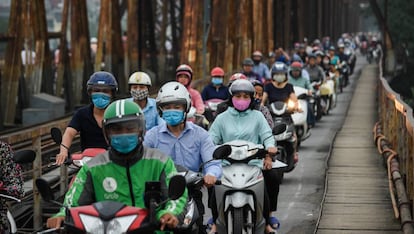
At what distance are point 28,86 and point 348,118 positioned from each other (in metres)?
8.39

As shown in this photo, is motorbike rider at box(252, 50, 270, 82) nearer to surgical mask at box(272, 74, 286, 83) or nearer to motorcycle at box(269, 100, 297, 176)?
surgical mask at box(272, 74, 286, 83)

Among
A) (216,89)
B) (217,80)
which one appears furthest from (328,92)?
(217,80)

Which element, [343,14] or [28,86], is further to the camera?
[343,14]

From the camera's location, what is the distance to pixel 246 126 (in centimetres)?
1026

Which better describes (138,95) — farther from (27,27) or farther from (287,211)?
(27,27)

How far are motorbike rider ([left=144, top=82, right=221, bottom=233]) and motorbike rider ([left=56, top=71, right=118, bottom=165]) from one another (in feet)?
2.13

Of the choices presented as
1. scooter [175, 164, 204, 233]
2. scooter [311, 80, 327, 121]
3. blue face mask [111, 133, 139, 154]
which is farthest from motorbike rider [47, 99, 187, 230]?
scooter [311, 80, 327, 121]

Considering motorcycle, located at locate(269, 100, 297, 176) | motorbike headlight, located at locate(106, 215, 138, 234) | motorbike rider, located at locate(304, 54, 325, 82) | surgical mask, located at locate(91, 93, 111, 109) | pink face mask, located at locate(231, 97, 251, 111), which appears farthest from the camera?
motorbike rider, located at locate(304, 54, 325, 82)

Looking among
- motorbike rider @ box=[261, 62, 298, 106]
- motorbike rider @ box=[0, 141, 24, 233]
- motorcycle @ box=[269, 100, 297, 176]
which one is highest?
motorbike rider @ box=[0, 141, 24, 233]

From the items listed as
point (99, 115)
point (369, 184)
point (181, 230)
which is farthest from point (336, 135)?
point (181, 230)

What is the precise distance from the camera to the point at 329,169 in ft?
57.1

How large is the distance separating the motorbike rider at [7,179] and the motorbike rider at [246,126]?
287 cm

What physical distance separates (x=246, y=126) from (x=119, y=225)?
429cm

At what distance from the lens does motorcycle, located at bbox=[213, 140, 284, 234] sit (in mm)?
9555
